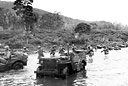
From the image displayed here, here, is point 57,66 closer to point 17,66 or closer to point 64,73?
point 64,73

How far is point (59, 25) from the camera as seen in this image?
104188 mm

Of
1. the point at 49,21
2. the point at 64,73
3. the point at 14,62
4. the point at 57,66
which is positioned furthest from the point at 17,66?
the point at 49,21

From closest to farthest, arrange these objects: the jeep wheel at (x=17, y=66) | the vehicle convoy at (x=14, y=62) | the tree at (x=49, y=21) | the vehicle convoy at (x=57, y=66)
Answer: the vehicle convoy at (x=57, y=66)
the vehicle convoy at (x=14, y=62)
the jeep wheel at (x=17, y=66)
the tree at (x=49, y=21)

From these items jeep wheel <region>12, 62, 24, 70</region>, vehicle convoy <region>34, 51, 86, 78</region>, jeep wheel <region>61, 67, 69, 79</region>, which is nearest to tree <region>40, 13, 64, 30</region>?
jeep wheel <region>12, 62, 24, 70</region>

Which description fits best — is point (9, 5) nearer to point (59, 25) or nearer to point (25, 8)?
point (59, 25)

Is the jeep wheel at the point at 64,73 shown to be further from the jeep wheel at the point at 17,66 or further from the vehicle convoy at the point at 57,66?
the jeep wheel at the point at 17,66

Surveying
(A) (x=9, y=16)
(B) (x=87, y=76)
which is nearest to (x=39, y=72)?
(B) (x=87, y=76)

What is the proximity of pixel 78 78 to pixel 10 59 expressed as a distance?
586 cm

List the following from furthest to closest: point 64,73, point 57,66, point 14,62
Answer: point 14,62 < point 64,73 < point 57,66

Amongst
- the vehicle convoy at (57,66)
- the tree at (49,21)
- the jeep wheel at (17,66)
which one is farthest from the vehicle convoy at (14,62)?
the tree at (49,21)

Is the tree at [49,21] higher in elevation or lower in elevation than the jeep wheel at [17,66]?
higher

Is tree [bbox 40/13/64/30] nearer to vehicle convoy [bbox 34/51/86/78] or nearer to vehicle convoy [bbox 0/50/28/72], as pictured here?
vehicle convoy [bbox 0/50/28/72]

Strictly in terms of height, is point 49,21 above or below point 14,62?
above

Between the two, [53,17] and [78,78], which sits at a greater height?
[53,17]
